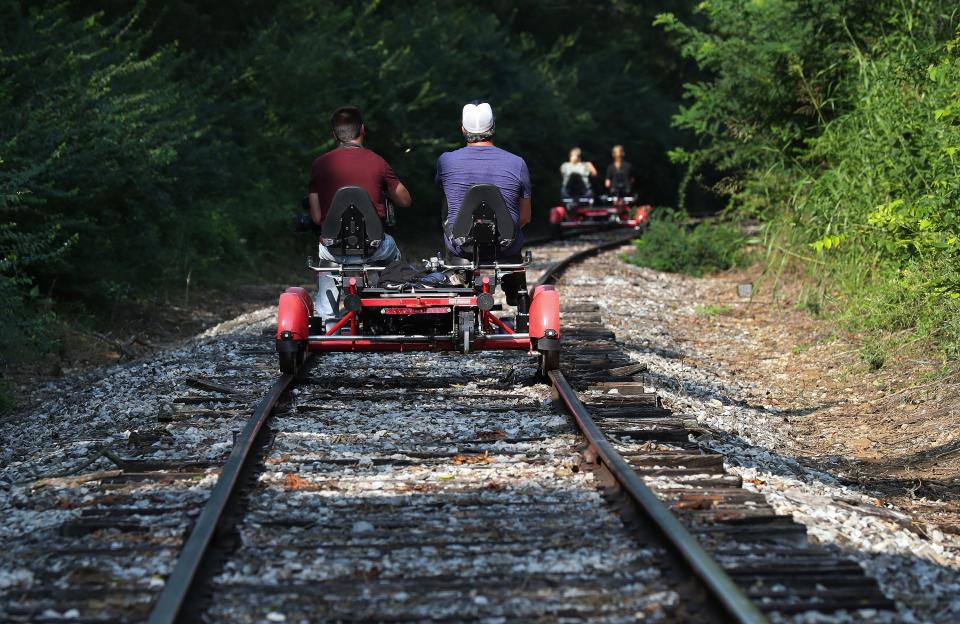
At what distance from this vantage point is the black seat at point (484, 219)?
8500 millimetres

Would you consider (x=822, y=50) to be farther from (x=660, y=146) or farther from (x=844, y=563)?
(x=660, y=146)

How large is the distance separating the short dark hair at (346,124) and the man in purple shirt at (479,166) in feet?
2.48

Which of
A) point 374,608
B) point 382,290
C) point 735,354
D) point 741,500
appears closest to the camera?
point 374,608

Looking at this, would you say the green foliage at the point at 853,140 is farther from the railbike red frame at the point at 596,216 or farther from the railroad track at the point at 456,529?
the railbike red frame at the point at 596,216

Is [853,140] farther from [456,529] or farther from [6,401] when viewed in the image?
[456,529]

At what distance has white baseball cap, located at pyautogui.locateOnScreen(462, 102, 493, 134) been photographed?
8844mm

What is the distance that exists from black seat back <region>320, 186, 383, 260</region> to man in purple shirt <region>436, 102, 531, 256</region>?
0.58 metres

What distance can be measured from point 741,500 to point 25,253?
8080 mm

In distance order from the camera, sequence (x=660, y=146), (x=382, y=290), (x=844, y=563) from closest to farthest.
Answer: (x=844, y=563), (x=382, y=290), (x=660, y=146)

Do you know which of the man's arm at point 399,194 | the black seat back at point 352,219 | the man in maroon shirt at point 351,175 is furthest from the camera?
the man's arm at point 399,194

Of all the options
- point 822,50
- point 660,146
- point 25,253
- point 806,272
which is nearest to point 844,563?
point 25,253

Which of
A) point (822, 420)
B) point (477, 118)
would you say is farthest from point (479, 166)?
point (822, 420)

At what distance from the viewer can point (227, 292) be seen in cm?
1723

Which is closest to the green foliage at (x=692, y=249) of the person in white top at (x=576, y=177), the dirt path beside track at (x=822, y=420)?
the dirt path beside track at (x=822, y=420)
